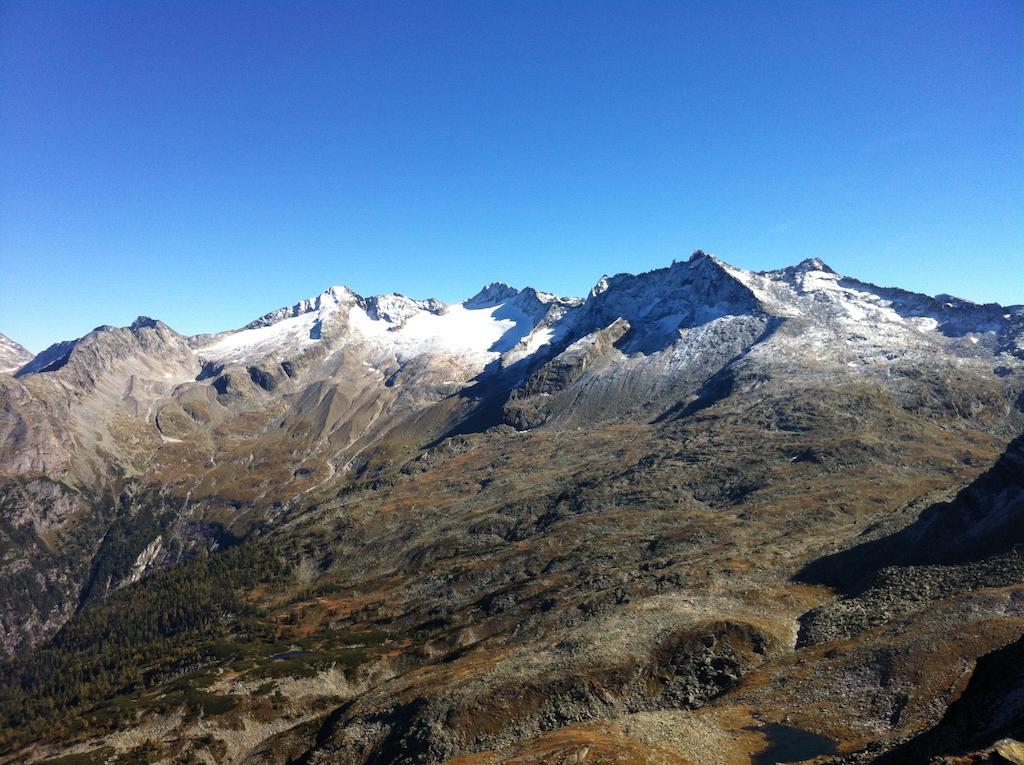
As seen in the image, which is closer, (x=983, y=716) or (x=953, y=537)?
(x=983, y=716)

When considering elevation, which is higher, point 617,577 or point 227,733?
point 617,577

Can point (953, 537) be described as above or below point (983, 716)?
below

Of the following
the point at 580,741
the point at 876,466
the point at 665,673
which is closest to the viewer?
the point at 580,741

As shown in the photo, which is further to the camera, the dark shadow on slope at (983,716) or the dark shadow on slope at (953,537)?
the dark shadow on slope at (953,537)

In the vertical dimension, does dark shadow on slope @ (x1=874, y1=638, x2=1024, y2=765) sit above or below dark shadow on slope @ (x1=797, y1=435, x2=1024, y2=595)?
above

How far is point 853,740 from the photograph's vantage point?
59.3m

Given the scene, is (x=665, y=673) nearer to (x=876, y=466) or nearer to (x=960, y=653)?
(x=960, y=653)

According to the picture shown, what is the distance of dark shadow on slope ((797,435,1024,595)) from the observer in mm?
93369

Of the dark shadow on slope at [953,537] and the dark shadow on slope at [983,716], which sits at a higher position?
the dark shadow on slope at [983,716]

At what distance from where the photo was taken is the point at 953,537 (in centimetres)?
9969

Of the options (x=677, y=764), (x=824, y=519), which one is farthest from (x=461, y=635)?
(x=824, y=519)

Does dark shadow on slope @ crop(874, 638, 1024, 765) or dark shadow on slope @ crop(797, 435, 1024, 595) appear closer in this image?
dark shadow on slope @ crop(874, 638, 1024, 765)

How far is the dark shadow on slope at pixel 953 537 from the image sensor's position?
3676 inches

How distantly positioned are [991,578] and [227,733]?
127 m
